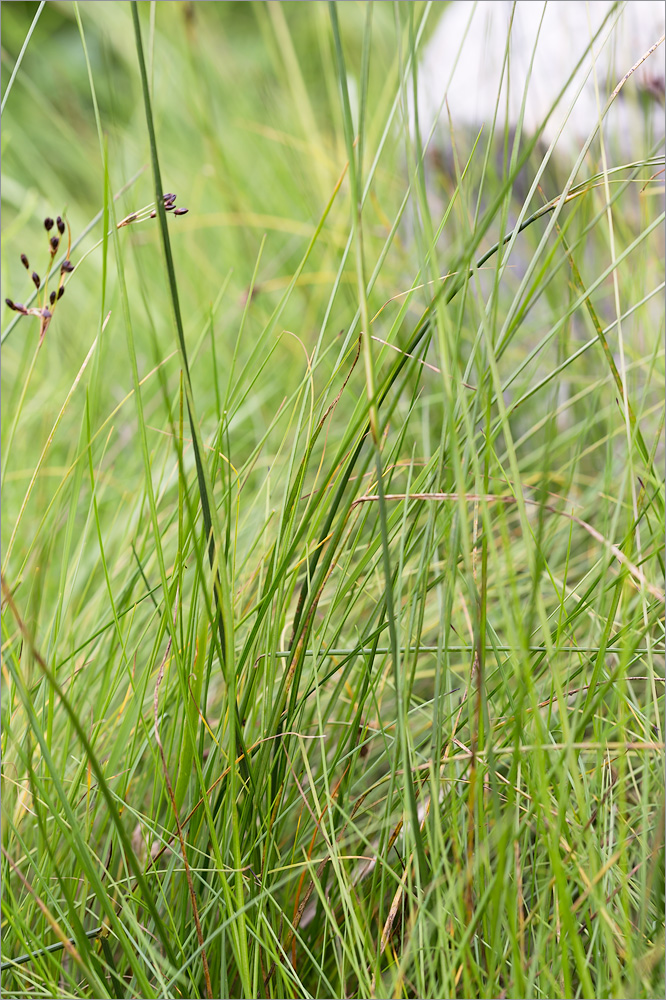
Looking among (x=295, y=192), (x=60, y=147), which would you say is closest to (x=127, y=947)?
(x=295, y=192)

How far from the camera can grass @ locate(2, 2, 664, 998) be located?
1.07 feet

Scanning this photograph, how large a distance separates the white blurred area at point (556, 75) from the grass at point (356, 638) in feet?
0.21

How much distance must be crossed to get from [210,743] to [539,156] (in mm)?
798

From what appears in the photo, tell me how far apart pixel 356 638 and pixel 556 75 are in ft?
2.62

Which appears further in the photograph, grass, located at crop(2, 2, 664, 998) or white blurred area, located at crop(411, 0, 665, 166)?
white blurred area, located at crop(411, 0, 665, 166)

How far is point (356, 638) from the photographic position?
1.79 ft

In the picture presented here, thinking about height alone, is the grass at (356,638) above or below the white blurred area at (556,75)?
below

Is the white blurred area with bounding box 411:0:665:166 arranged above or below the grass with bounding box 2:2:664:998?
above

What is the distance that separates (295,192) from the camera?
121cm

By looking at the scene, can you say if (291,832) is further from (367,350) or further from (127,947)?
(367,350)

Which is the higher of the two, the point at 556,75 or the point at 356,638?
the point at 556,75

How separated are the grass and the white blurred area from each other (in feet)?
0.21

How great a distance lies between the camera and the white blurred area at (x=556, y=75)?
2.61 ft

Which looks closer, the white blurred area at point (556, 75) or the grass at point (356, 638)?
the grass at point (356, 638)
